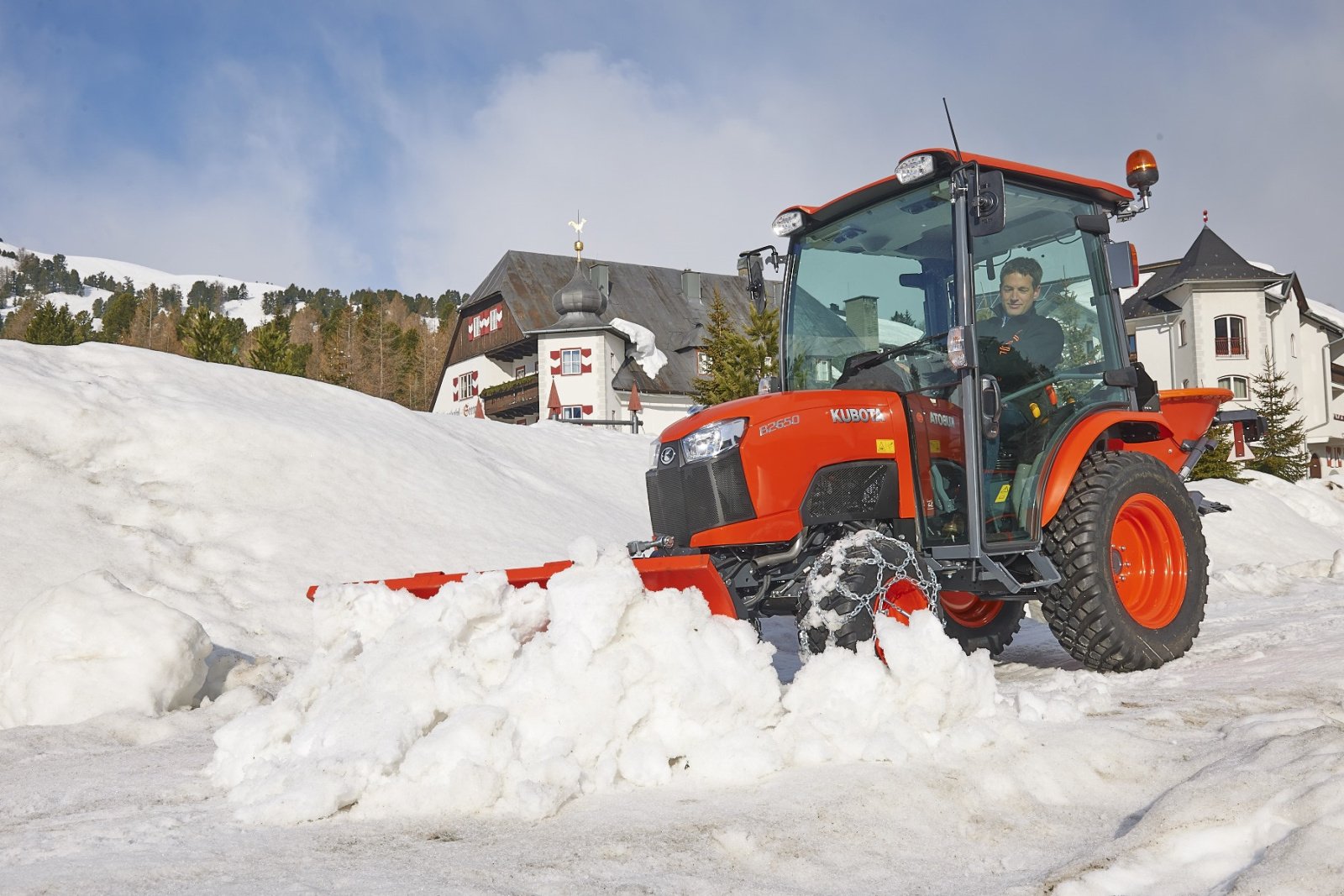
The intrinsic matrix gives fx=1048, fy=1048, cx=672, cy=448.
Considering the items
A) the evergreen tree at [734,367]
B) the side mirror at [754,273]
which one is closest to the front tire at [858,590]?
the side mirror at [754,273]

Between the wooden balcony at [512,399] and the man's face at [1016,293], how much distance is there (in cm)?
3685

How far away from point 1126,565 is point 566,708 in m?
3.29

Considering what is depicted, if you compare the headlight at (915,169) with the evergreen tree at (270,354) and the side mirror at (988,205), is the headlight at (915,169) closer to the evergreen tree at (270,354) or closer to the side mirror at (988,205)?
the side mirror at (988,205)

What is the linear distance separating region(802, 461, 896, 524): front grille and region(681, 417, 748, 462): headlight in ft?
1.19

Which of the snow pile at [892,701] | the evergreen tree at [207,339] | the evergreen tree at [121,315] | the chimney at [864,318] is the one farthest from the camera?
the evergreen tree at [121,315]

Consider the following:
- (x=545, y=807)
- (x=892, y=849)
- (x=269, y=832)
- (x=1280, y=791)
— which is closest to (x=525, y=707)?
(x=545, y=807)

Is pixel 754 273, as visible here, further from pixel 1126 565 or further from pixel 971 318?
pixel 1126 565

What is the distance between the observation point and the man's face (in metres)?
4.88

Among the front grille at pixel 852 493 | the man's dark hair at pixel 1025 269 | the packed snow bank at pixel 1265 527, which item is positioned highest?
the man's dark hair at pixel 1025 269

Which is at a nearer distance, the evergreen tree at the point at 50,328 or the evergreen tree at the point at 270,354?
the evergreen tree at the point at 270,354

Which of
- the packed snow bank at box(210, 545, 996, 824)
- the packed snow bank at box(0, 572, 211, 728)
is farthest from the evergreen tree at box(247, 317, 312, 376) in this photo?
the packed snow bank at box(210, 545, 996, 824)

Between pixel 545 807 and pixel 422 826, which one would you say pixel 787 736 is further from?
pixel 422 826

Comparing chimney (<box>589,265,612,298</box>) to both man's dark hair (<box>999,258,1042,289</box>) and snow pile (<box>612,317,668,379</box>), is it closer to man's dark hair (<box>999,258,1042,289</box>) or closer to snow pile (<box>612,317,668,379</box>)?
snow pile (<box>612,317,668,379</box>)

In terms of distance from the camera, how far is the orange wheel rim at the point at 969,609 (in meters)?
5.91
